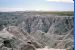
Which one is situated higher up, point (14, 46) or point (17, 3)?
point (17, 3)

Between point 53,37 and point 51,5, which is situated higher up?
point 51,5

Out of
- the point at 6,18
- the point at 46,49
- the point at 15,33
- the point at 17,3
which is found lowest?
the point at 46,49

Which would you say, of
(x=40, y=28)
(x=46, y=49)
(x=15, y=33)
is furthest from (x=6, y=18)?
(x=46, y=49)

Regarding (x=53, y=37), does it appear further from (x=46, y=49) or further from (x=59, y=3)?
(x=59, y=3)

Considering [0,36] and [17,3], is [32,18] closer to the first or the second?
[17,3]

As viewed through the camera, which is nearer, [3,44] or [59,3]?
[3,44]

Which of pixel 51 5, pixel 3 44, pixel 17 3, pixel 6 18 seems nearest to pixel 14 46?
pixel 3 44
